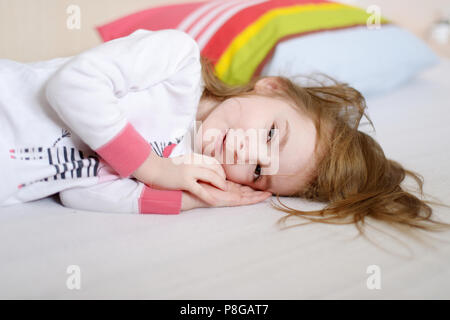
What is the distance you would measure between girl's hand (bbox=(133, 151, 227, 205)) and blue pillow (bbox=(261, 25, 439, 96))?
0.59 meters

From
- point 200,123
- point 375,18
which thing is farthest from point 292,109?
point 375,18

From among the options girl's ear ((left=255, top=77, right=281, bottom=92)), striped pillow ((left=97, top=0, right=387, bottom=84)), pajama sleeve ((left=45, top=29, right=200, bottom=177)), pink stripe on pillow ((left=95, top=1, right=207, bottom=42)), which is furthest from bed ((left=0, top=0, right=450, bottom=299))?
pink stripe on pillow ((left=95, top=1, right=207, bottom=42))

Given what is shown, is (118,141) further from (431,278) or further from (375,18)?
(375,18)

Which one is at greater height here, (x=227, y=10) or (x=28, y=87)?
(x=227, y=10)

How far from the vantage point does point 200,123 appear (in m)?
1.01

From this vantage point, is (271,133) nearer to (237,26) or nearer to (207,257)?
(207,257)

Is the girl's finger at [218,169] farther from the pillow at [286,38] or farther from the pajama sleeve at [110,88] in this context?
the pillow at [286,38]

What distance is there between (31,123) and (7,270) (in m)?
0.34

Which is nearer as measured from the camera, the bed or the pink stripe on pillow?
the bed

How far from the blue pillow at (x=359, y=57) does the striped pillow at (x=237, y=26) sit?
0.13ft

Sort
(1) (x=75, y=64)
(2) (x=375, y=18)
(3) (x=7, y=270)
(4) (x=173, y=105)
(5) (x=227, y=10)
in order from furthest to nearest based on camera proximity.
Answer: (2) (x=375, y=18) < (5) (x=227, y=10) < (4) (x=173, y=105) < (1) (x=75, y=64) < (3) (x=7, y=270)

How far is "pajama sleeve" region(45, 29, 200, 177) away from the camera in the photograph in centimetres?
75

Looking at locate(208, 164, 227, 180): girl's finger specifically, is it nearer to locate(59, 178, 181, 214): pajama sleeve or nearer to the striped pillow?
locate(59, 178, 181, 214): pajama sleeve

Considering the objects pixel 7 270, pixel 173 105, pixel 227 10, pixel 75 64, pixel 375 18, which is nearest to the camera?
pixel 7 270
